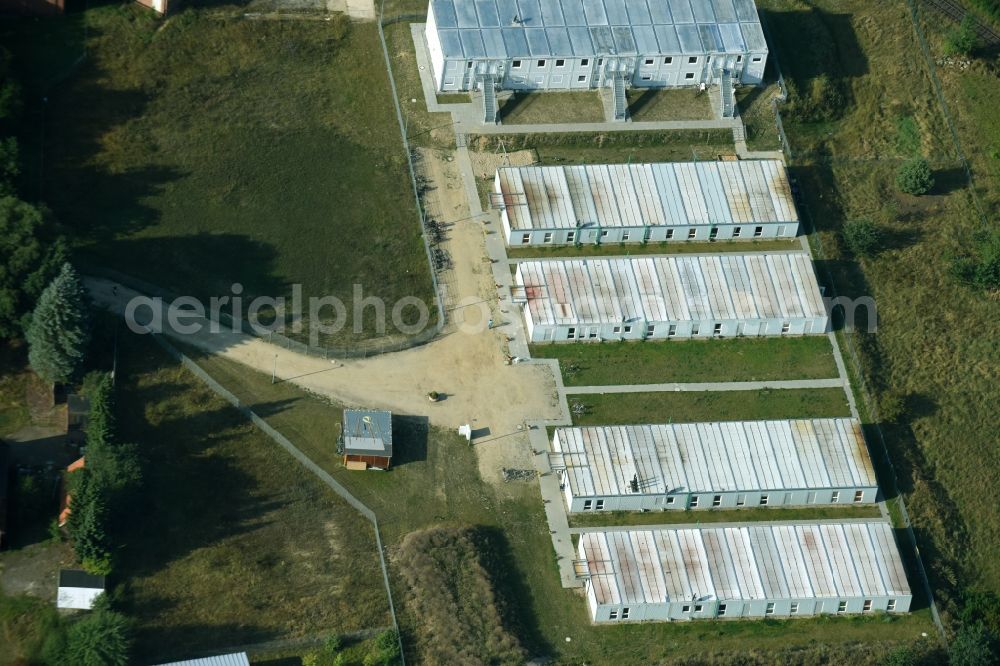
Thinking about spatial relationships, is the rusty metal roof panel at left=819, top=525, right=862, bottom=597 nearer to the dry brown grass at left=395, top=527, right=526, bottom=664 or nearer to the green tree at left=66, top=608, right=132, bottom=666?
the dry brown grass at left=395, top=527, right=526, bottom=664

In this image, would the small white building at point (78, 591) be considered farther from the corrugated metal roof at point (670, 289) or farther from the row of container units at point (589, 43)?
the row of container units at point (589, 43)

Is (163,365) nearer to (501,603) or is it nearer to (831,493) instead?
(501,603)

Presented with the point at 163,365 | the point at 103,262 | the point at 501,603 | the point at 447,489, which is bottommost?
the point at 501,603

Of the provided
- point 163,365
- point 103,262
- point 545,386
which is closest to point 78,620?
point 163,365

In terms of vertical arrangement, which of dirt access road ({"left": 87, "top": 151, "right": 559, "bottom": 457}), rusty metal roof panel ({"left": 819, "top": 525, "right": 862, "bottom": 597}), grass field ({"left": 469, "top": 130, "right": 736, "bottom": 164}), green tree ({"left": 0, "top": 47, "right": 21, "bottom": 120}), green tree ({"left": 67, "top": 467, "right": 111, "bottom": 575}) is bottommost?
rusty metal roof panel ({"left": 819, "top": 525, "right": 862, "bottom": 597})

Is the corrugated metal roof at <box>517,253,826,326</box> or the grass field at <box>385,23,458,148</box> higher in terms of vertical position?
the grass field at <box>385,23,458,148</box>

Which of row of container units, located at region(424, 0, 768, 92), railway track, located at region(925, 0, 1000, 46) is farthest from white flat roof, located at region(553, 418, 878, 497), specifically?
railway track, located at region(925, 0, 1000, 46)
